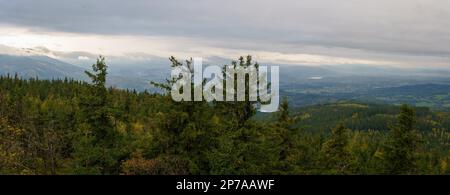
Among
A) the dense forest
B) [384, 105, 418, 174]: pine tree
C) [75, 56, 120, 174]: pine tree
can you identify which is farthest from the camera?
[384, 105, 418, 174]: pine tree

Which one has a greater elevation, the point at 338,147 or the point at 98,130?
the point at 98,130

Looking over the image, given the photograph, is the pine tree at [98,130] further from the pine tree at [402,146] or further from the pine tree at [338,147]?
the pine tree at [402,146]

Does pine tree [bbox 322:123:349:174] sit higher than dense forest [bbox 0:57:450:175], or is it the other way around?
dense forest [bbox 0:57:450:175]

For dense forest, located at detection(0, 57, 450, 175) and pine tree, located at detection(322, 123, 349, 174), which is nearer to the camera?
dense forest, located at detection(0, 57, 450, 175)

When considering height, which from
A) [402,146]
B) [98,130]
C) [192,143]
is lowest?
[402,146]

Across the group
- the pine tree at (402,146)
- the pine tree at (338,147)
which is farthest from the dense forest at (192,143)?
the pine tree at (338,147)

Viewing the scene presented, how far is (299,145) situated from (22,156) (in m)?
21.9

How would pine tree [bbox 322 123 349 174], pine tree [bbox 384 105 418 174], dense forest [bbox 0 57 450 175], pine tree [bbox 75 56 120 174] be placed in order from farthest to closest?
pine tree [bbox 322 123 349 174] < pine tree [bbox 384 105 418 174] < pine tree [bbox 75 56 120 174] < dense forest [bbox 0 57 450 175]

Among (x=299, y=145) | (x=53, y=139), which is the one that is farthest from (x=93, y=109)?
(x=299, y=145)

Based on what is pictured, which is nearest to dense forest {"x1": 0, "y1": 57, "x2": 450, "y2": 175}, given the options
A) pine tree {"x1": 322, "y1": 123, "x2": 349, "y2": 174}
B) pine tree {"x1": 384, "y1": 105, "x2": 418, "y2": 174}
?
pine tree {"x1": 384, "y1": 105, "x2": 418, "y2": 174}

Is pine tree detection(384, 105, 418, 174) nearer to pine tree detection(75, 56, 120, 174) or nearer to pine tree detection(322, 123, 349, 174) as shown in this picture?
pine tree detection(322, 123, 349, 174)

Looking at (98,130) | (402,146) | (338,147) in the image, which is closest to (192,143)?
(98,130)

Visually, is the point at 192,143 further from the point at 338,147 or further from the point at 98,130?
the point at 338,147
